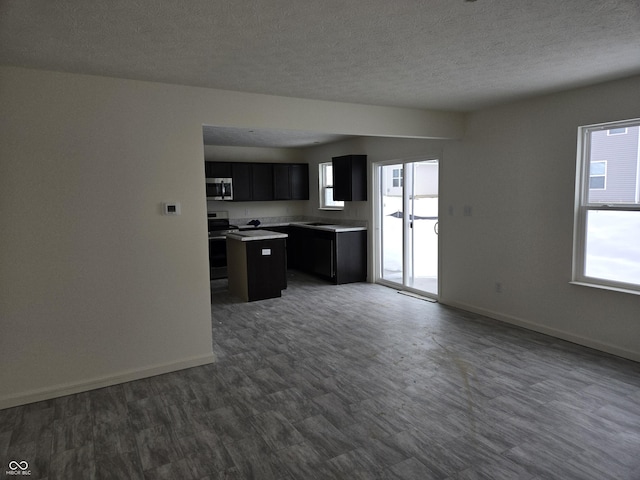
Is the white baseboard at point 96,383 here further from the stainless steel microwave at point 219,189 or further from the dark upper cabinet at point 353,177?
the stainless steel microwave at point 219,189

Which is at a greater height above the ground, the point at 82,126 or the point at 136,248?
the point at 82,126

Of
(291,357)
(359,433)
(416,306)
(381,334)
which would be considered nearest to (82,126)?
(291,357)

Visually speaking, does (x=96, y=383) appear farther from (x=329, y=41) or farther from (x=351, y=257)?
(x=351, y=257)

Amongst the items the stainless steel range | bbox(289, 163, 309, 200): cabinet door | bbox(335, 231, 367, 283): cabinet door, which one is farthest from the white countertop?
bbox(289, 163, 309, 200): cabinet door

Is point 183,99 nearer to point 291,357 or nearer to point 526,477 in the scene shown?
point 291,357

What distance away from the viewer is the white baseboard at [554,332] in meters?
3.68

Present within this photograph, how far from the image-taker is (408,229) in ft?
20.2

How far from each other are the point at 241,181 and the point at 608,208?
5.78 meters

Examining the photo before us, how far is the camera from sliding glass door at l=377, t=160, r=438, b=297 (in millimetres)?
5980

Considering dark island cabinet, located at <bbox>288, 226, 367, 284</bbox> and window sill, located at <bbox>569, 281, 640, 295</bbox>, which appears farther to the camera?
dark island cabinet, located at <bbox>288, 226, 367, 284</bbox>

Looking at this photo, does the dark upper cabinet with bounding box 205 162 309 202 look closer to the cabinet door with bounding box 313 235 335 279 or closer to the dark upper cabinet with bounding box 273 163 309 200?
the dark upper cabinet with bounding box 273 163 309 200

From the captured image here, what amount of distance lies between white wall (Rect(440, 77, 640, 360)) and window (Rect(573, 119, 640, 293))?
93mm

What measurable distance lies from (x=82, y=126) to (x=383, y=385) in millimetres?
3006

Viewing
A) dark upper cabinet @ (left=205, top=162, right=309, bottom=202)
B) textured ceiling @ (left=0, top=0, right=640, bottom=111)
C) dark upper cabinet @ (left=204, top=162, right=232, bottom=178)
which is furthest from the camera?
dark upper cabinet @ (left=205, top=162, right=309, bottom=202)
